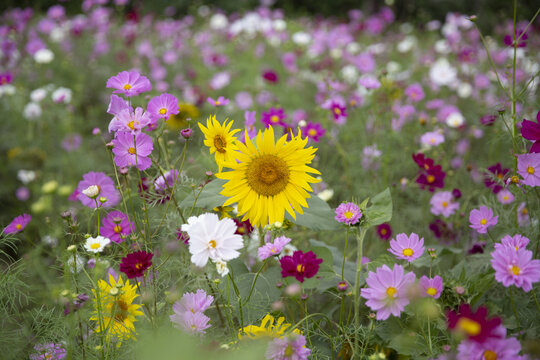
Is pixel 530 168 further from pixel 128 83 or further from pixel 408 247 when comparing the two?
pixel 128 83

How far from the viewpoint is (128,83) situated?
110 cm

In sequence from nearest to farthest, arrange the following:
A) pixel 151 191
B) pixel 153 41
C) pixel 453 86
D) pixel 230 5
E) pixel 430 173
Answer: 1. pixel 151 191
2. pixel 430 173
3. pixel 453 86
4. pixel 153 41
5. pixel 230 5

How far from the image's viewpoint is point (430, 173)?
59.1 inches

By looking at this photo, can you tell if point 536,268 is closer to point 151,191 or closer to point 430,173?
point 430,173

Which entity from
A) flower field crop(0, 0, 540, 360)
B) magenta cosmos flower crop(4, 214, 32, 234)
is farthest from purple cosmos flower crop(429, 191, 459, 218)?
magenta cosmos flower crop(4, 214, 32, 234)

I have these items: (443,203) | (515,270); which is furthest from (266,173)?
(443,203)

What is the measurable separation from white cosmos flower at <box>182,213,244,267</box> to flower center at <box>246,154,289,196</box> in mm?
180

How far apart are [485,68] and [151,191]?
3.31m

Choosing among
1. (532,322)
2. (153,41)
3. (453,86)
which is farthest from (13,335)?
(153,41)

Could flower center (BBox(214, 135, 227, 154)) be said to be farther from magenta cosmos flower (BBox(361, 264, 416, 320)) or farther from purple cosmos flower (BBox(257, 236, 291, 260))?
magenta cosmos flower (BBox(361, 264, 416, 320))

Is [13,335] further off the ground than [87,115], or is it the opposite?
[13,335]

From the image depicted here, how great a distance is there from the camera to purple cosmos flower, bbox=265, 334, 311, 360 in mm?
843

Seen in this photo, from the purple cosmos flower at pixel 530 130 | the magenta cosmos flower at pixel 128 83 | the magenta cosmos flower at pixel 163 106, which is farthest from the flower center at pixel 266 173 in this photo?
the purple cosmos flower at pixel 530 130

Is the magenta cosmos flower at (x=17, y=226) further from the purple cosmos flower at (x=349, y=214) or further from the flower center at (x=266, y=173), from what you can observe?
the purple cosmos flower at (x=349, y=214)
